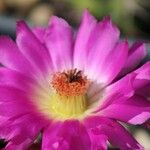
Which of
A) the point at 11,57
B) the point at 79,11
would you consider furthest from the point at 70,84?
the point at 79,11

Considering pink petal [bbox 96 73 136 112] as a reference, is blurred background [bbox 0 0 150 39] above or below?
above

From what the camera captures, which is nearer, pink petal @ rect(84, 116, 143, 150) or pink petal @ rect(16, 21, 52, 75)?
pink petal @ rect(84, 116, 143, 150)

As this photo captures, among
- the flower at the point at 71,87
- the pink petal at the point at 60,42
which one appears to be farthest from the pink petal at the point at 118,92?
the pink petal at the point at 60,42

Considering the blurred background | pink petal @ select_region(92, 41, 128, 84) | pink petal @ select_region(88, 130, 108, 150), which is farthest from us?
the blurred background

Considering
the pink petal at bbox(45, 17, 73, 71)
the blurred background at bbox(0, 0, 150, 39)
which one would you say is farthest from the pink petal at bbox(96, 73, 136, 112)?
the blurred background at bbox(0, 0, 150, 39)

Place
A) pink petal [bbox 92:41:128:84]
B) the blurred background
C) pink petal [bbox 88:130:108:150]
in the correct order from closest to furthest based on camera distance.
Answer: pink petal [bbox 88:130:108:150] < pink petal [bbox 92:41:128:84] < the blurred background

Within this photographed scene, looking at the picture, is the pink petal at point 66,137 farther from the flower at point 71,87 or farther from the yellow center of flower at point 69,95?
→ the yellow center of flower at point 69,95

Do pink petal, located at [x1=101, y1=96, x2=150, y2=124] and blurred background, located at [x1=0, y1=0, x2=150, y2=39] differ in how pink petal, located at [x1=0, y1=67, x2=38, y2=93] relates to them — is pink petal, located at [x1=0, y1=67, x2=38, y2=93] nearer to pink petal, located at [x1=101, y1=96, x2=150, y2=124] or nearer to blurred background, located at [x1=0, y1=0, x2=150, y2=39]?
pink petal, located at [x1=101, y1=96, x2=150, y2=124]

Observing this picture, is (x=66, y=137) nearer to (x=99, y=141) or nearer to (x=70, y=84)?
(x=99, y=141)
